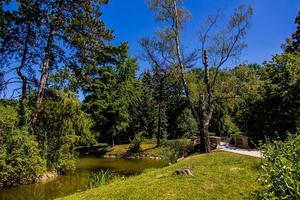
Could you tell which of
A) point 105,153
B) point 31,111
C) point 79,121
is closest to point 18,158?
point 31,111

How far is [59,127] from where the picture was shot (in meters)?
20.3

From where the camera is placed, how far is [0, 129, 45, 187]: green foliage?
15.5 m

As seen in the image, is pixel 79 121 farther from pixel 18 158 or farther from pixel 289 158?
pixel 289 158

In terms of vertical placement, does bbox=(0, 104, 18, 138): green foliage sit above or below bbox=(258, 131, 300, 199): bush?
above

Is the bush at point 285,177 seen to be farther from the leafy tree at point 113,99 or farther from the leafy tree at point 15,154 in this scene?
the leafy tree at point 113,99

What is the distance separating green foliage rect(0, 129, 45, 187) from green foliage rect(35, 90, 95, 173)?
6.20 ft

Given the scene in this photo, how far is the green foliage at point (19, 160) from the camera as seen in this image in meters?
15.5

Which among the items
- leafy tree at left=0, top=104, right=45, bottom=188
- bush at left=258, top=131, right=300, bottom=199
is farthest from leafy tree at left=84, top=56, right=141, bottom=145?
bush at left=258, top=131, right=300, bottom=199

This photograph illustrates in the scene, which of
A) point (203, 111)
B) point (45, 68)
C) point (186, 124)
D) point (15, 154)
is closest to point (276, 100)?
point (203, 111)

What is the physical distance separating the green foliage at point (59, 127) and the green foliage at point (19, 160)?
1890 mm

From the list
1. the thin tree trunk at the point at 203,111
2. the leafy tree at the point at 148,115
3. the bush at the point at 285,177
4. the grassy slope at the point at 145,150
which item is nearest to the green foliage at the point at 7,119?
the thin tree trunk at the point at 203,111

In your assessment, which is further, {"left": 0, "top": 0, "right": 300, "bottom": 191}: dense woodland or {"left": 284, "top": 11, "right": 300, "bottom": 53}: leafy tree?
{"left": 284, "top": 11, "right": 300, "bottom": 53}: leafy tree

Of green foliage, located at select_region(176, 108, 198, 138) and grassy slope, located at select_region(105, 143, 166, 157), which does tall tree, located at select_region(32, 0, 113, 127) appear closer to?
grassy slope, located at select_region(105, 143, 166, 157)

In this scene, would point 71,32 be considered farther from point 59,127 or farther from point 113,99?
point 113,99
